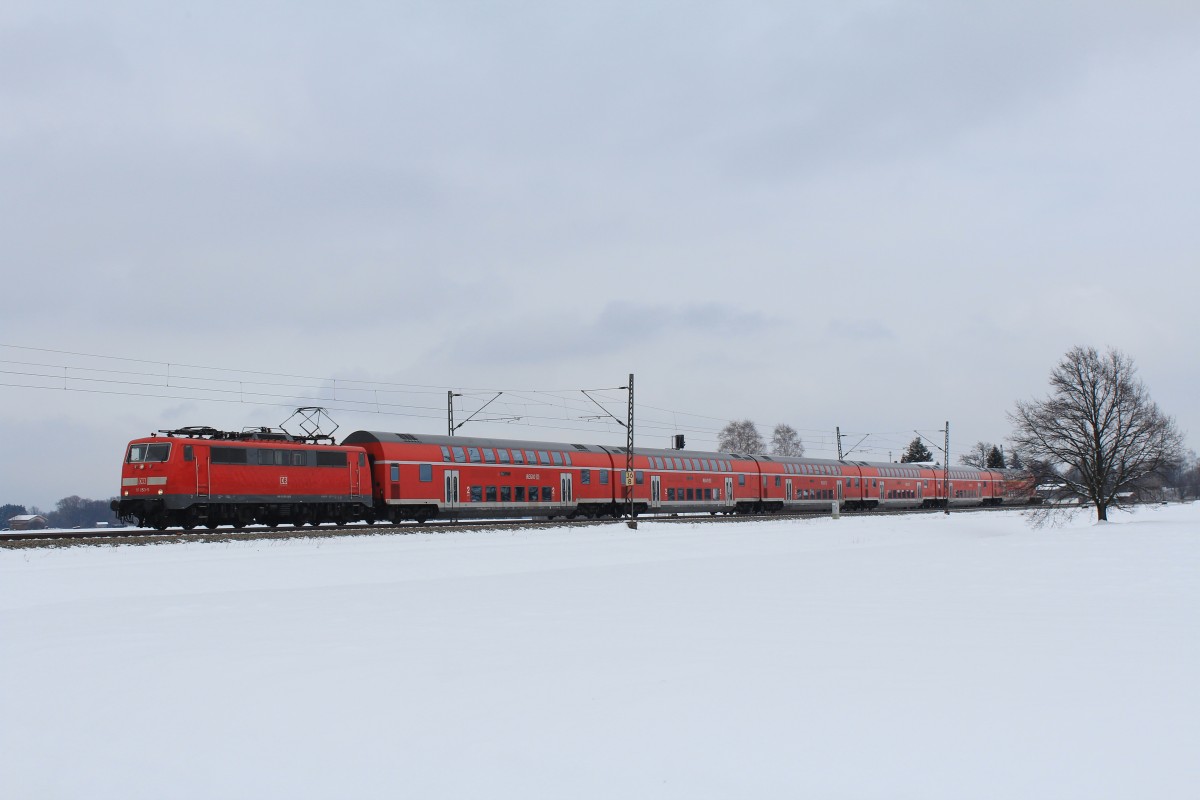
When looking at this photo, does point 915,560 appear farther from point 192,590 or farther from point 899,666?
point 192,590

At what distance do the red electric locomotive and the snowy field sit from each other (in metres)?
13.7

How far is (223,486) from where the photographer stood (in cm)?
3228

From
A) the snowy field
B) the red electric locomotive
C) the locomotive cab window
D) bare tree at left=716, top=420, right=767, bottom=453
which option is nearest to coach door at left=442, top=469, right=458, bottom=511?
the red electric locomotive

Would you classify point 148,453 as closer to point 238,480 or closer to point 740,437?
point 238,480

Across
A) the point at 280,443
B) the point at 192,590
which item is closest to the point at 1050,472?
the point at 280,443

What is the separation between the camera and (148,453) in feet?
104

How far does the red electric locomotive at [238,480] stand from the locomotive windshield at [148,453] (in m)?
0.03

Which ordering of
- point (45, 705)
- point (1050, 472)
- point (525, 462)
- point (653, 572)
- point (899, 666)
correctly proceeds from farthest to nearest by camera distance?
point (1050, 472) → point (525, 462) → point (653, 572) → point (899, 666) → point (45, 705)

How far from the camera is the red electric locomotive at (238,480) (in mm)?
31359

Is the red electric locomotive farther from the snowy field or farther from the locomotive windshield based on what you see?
the snowy field

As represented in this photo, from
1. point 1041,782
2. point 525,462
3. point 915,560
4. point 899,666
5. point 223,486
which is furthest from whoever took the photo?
point 525,462

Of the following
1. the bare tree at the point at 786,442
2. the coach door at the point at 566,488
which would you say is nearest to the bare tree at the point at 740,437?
the bare tree at the point at 786,442

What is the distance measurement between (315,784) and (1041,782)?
5145mm

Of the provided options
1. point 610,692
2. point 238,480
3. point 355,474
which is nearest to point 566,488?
→ point 355,474
